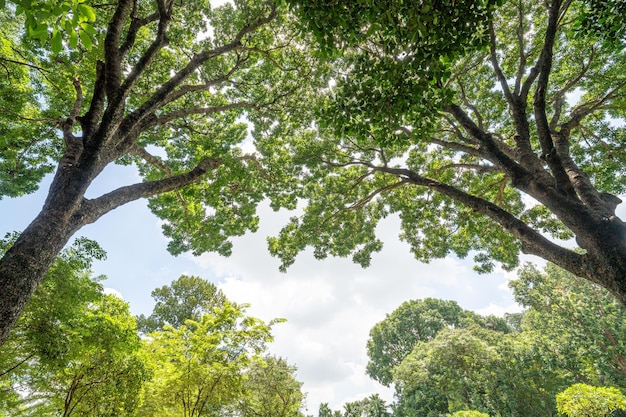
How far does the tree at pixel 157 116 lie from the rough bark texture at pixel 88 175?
2cm

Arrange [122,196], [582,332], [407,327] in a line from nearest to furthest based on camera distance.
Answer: [122,196] < [582,332] < [407,327]

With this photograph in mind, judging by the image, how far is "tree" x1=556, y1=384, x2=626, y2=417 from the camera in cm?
1106

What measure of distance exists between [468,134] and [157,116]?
24.7 ft

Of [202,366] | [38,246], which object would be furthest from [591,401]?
[38,246]

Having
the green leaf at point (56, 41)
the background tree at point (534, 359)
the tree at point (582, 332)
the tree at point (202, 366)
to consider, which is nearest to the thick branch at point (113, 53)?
the green leaf at point (56, 41)

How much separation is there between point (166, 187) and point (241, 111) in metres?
5.16

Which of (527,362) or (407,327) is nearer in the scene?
(527,362)

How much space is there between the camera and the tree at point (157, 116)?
165 inches

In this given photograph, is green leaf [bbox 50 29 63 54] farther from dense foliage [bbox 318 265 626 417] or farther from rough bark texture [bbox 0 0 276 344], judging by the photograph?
dense foliage [bbox 318 265 626 417]

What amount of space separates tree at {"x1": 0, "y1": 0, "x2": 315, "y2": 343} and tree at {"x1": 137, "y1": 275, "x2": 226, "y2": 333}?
1444 centimetres

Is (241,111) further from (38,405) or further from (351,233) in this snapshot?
(38,405)

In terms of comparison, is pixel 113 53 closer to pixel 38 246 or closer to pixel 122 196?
pixel 122 196

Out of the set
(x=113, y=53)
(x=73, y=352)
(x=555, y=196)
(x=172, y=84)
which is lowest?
(x=73, y=352)

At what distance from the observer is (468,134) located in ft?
24.9
